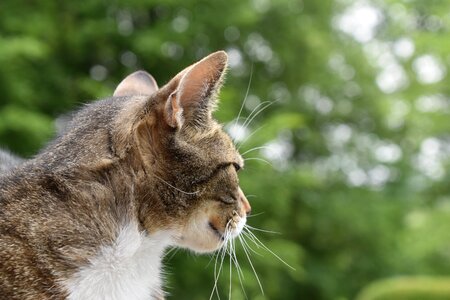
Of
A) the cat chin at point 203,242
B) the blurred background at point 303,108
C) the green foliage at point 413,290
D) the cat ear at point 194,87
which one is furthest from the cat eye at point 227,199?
the green foliage at point 413,290

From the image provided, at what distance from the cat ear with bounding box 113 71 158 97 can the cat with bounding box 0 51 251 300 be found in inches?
14.7

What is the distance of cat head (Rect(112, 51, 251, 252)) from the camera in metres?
2.38

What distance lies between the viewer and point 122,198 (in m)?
2.42

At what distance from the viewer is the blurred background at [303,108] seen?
7.25m

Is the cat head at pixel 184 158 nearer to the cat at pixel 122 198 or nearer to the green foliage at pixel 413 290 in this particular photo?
the cat at pixel 122 198

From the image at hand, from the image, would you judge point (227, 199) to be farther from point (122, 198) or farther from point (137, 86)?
point (137, 86)

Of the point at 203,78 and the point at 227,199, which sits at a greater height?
the point at 203,78

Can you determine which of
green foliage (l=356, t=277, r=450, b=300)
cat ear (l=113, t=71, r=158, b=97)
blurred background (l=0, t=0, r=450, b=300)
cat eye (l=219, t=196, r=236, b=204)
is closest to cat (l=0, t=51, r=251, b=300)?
cat eye (l=219, t=196, r=236, b=204)

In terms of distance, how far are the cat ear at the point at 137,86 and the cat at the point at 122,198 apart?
0.37 metres

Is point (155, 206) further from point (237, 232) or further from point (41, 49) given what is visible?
point (41, 49)

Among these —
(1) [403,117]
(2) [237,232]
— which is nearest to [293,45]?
(1) [403,117]

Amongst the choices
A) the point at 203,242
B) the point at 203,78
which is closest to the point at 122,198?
the point at 203,242

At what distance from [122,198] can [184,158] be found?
9.2 inches

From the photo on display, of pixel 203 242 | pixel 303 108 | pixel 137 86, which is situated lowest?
pixel 203 242
